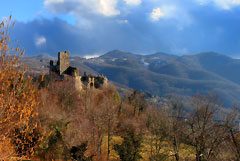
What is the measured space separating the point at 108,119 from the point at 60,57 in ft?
101

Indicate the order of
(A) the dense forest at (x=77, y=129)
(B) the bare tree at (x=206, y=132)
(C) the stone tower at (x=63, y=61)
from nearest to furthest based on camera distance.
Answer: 1. (A) the dense forest at (x=77, y=129)
2. (B) the bare tree at (x=206, y=132)
3. (C) the stone tower at (x=63, y=61)

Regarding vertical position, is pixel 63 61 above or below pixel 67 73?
above

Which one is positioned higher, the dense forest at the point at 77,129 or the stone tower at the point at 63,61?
Answer: the stone tower at the point at 63,61

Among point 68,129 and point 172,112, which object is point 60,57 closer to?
point 68,129

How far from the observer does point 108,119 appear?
42.5 meters

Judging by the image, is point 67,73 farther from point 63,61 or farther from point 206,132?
point 206,132

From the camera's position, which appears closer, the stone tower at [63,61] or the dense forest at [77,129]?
the dense forest at [77,129]

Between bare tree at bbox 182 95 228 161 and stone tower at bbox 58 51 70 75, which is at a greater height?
stone tower at bbox 58 51 70 75

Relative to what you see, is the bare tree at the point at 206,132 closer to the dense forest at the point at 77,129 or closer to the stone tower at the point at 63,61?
the dense forest at the point at 77,129

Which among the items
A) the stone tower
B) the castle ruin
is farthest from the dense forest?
the stone tower

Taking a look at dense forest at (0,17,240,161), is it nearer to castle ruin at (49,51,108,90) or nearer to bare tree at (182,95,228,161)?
bare tree at (182,95,228,161)

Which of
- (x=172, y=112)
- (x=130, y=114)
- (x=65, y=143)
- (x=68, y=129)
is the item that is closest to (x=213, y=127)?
(x=172, y=112)

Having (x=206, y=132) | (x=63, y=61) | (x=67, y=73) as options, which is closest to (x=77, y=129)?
(x=206, y=132)

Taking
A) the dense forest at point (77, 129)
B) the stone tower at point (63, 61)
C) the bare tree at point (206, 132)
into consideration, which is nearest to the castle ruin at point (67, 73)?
the stone tower at point (63, 61)
